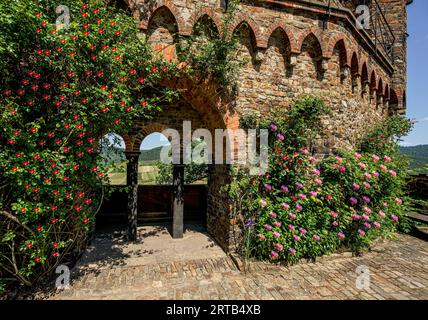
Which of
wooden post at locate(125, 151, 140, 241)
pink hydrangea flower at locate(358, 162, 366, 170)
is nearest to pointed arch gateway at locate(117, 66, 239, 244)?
wooden post at locate(125, 151, 140, 241)

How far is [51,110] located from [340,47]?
6172 mm

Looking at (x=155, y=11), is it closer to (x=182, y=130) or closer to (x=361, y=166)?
(x=182, y=130)

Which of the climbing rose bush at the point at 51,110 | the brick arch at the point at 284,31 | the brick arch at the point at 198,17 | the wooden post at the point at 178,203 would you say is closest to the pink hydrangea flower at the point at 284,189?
the wooden post at the point at 178,203

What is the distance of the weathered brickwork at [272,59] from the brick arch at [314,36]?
2 centimetres

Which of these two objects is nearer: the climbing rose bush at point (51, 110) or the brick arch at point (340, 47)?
the climbing rose bush at point (51, 110)

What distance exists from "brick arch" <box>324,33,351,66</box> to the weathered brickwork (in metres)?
0.02

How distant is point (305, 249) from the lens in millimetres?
3980

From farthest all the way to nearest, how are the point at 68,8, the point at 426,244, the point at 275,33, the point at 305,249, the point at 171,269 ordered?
the point at 426,244, the point at 275,33, the point at 305,249, the point at 171,269, the point at 68,8

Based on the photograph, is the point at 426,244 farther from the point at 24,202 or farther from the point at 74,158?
the point at 24,202

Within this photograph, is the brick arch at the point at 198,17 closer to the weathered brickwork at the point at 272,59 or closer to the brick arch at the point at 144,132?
the weathered brickwork at the point at 272,59

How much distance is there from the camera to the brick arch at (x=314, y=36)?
172 inches

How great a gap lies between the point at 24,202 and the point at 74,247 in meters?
1.81

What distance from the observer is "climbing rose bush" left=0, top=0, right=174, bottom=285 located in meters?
2.48
